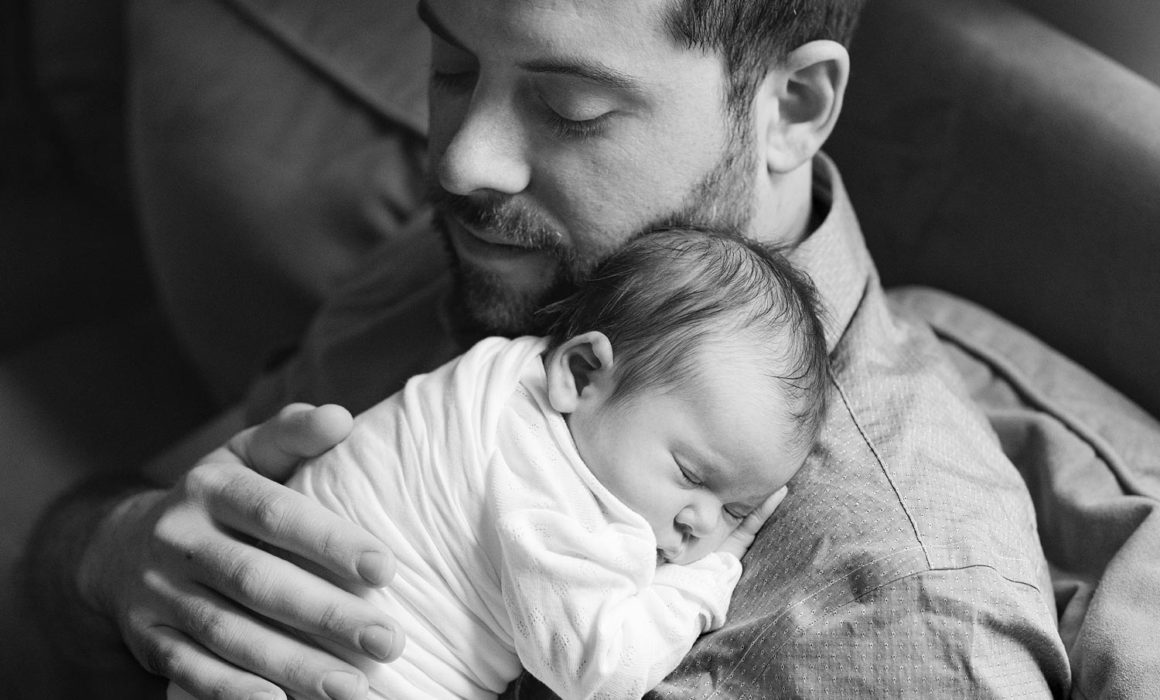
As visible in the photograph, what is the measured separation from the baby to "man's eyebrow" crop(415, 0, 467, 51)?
32 centimetres

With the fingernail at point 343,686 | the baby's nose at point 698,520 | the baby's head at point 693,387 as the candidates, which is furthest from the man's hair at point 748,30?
the fingernail at point 343,686

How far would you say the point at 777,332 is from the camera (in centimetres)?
99

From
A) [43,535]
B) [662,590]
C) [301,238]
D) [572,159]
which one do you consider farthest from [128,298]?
Answer: [662,590]

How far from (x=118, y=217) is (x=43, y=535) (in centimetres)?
103

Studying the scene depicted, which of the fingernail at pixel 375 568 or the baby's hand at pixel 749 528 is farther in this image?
the baby's hand at pixel 749 528

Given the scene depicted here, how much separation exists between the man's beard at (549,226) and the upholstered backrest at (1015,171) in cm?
37

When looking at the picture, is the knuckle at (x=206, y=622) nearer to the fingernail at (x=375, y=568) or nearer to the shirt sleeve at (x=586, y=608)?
the fingernail at (x=375, y=568)

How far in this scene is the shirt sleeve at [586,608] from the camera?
89cm

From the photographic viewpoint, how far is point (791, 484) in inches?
41.1

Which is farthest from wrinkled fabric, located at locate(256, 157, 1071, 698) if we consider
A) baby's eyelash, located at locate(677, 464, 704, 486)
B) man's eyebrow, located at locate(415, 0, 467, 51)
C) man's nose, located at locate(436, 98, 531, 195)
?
man's eyebrow, located at locate(415, 0, 467, 51)

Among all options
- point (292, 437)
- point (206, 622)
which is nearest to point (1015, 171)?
point (292, 437)

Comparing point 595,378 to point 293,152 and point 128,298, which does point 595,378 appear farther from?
point 128,298

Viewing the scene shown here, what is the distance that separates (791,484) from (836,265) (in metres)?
0.28

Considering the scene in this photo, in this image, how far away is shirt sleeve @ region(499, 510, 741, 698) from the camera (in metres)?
0.89
